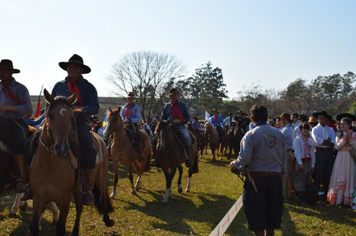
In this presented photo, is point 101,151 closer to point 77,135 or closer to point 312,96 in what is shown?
point 77,135

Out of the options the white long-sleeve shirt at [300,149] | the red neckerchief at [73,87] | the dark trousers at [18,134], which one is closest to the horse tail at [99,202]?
the dark trousers at [18,134]

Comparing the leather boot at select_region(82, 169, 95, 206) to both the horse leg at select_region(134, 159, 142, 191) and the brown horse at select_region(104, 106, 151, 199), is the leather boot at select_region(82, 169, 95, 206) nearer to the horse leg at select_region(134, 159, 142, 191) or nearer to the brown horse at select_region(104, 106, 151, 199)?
the brown horse at select_region(104, 106, 151, 199)

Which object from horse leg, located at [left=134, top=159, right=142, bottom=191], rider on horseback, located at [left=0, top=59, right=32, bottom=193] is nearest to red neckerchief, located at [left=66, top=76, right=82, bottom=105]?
rider on horseback, located at [left=0, top=59, right=32, bottom=193]

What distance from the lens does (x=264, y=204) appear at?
14.6ft

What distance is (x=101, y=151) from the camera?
18.2ft

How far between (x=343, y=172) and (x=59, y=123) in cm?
740

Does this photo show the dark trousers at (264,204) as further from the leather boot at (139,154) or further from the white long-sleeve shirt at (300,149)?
the leather boot at (139,154)

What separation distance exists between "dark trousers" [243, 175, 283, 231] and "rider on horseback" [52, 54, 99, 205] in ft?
8.07

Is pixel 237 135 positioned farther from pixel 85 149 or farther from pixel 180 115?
pixel 85 149

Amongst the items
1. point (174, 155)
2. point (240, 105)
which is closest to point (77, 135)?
point (174, 155)

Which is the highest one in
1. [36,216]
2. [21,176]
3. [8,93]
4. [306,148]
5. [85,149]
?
[8,93]

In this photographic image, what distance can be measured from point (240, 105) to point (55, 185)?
49655 millimetres

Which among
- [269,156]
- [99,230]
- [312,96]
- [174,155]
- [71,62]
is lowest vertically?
[99,230]

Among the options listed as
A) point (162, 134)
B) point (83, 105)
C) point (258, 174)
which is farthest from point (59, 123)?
point (162, 134)
